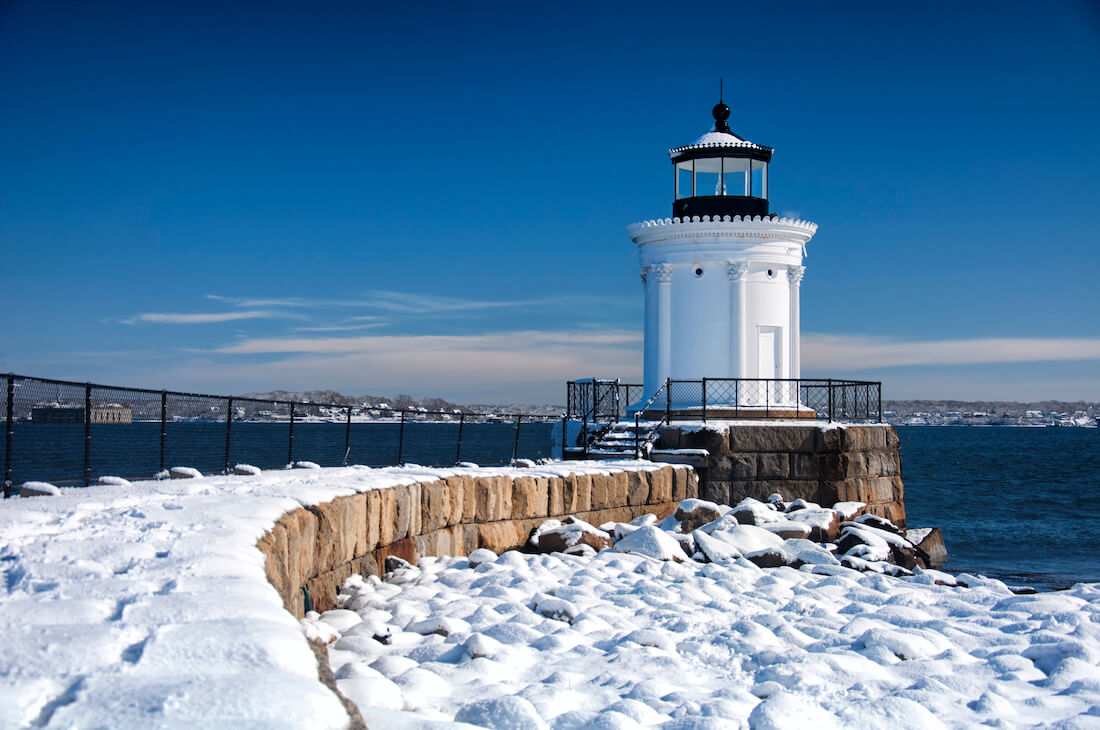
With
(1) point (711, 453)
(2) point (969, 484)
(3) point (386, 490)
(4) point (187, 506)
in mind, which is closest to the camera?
(4) point (187, 506)

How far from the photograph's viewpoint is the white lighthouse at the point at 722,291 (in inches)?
779

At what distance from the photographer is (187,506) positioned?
652 cm

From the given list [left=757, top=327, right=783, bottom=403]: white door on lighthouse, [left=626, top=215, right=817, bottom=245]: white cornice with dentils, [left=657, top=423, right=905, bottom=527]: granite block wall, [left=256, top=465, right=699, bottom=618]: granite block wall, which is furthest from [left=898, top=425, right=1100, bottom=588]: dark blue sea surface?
[left=626, top=215, right=817, bottom=245]: white cornice with dentils

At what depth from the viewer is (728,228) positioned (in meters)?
19.6

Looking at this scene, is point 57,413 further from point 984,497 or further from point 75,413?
point 984,497

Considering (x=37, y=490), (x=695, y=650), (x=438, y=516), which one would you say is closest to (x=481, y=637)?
(x=695, y=650)

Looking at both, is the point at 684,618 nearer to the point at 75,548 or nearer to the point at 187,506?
the point at 187,506

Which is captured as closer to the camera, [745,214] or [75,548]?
[75,548]

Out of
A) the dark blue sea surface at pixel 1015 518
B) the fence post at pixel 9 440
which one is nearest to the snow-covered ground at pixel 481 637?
the fence post at pixel 9 440

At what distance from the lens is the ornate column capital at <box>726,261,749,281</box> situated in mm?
19750

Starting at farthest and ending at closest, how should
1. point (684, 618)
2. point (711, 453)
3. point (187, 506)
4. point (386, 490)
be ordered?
point (711, 453) < point (386, 490) < point (684, 618) < point (187, 506)

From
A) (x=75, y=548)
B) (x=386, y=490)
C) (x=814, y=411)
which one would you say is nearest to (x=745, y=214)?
(x=814, y=411)

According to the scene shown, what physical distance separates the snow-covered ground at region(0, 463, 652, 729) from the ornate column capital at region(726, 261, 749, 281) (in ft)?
47.4

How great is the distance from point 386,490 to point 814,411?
12.3 metres
